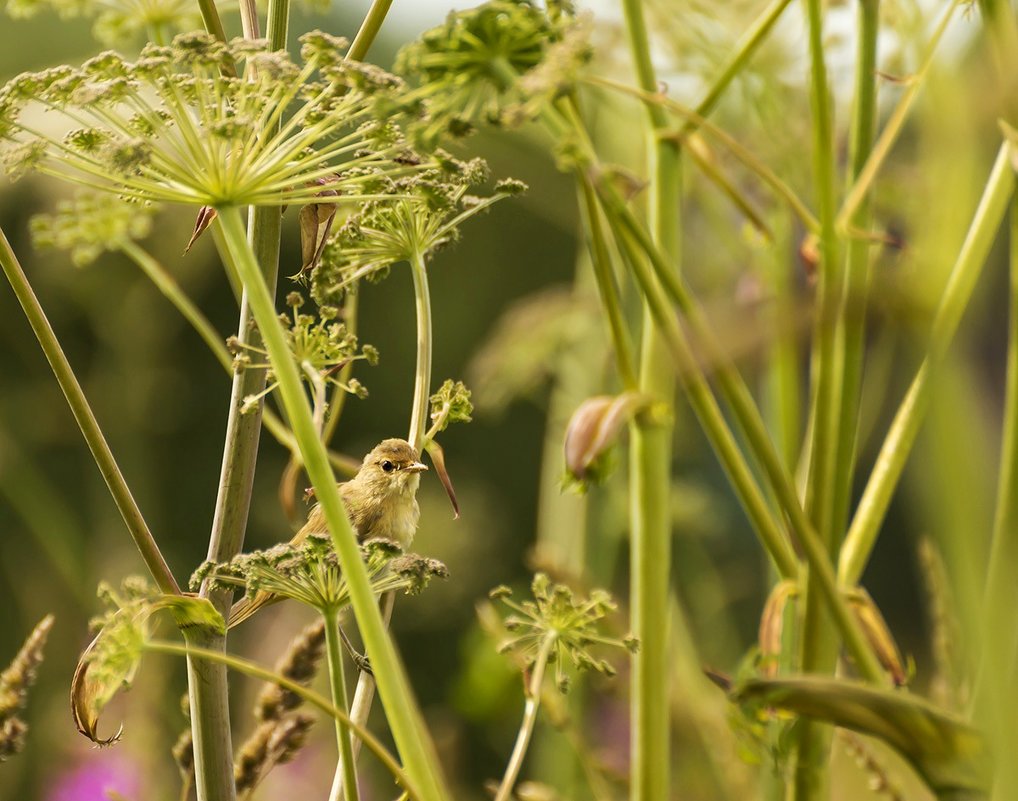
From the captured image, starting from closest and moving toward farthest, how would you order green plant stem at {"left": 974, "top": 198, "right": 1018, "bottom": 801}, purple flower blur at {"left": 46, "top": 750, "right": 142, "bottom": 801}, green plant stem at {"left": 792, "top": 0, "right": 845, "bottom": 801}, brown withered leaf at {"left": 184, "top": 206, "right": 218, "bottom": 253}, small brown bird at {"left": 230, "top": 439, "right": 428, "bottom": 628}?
green plant stem at {"left": 974, "top": 198, "right": 1018, "bottom": 801}, green plant stem at {"left": 792, "top": 0, "right": 845, "bottom": 801}, brown withered leaf at {"left": 184, "top": 206, "right": 218, "bottom": 253}, small brown bird at {"left": 230, "top": 439, "right": 428, "bottom": 628}, purple flower blur at {"left": 46, "top": 750, "right": 142, "bottom": 801}

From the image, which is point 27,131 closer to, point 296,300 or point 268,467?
point 296,300

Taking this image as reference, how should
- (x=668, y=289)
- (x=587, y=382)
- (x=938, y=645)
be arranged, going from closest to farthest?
(x=668, y=289) < (x=938, y=645) < (x=587, y=382)

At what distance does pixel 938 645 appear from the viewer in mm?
768

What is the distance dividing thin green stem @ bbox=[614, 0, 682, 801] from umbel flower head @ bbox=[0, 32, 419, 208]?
0.11 metres

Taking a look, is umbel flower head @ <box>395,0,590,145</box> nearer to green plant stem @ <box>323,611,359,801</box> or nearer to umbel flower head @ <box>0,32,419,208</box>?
umbel flower head @ <box>0,32,419,208</box>

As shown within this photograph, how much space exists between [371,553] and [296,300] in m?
0.15

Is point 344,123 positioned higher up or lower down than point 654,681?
higher up

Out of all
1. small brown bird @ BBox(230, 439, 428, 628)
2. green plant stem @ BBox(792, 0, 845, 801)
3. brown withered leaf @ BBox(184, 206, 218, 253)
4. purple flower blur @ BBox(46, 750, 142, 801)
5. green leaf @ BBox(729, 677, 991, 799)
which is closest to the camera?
green leaf @ BBox(729, 677, 991, 799)

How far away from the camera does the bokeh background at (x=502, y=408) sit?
30cm

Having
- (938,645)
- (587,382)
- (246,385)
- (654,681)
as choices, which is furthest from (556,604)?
(587,382)

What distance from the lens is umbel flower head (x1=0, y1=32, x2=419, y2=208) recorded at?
48 cm

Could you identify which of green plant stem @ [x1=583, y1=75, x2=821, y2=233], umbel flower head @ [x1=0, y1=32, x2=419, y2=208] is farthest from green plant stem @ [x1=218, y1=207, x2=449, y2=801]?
green plant stem @ [x1=583, y1=75, x2=821, y2=233]

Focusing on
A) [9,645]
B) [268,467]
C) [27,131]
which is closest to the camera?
[27,131]

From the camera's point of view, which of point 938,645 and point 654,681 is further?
point 938,645
